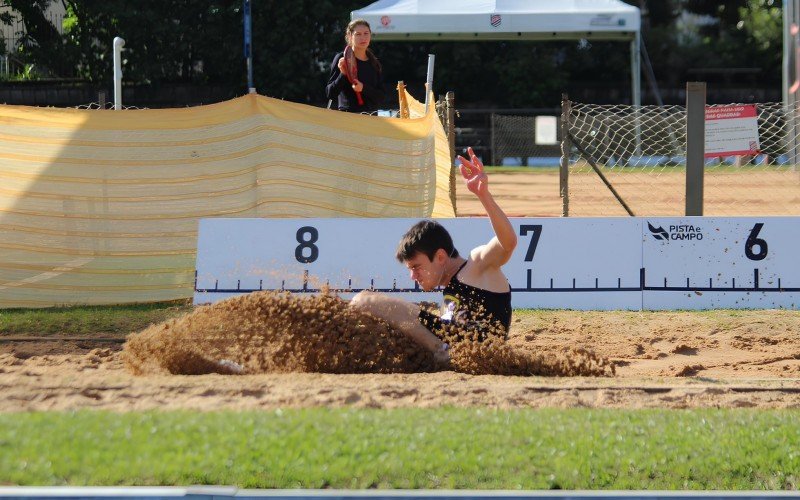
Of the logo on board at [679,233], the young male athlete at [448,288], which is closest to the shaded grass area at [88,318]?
the young male athlete at [448,288]

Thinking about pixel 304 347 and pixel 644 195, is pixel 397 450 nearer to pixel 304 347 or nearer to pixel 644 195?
pixel 304 347

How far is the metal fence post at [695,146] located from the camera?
39.0 ft

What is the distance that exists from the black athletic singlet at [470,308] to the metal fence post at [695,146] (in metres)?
4.74

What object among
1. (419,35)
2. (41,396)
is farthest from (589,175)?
(41,396)

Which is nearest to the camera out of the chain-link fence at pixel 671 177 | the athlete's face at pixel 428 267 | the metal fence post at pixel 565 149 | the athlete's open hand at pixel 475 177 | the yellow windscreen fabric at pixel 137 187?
the athlete's open hand at pixel 475 177

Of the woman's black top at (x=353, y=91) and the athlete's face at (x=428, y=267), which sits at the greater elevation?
the woman's black top at (x=353, y=91)

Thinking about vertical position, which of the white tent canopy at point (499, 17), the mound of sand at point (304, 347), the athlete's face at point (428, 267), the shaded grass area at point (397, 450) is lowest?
the shaded grass area at point (397, 450)

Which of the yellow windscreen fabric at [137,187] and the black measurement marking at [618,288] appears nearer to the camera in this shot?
the black measurement marking at [618,288]

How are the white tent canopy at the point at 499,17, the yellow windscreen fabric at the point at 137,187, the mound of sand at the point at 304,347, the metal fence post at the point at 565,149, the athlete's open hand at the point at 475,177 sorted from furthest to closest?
1. the white tent canopy at the point at 499,17
2. the metal fence post at the point at 565,149
3. the yellow windscreen fabric at the point at 137,187
4. the mound of sand at the point at 304,347
5. the athlete's open hand at the point at 475,177

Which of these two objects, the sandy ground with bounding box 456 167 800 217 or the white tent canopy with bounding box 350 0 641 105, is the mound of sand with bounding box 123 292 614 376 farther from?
the white tent canopy with bounding box 350 0 641 105

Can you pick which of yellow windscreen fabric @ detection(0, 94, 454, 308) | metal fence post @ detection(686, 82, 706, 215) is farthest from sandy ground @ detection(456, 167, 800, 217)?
yellow windscreen fabric @ detection(0, 94, 454, 308)

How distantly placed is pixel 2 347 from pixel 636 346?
15.5 feet

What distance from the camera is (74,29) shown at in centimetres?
3198

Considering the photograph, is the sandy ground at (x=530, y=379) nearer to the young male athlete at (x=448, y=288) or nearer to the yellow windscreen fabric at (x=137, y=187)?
the young male athlete at (x=448, y=288)
